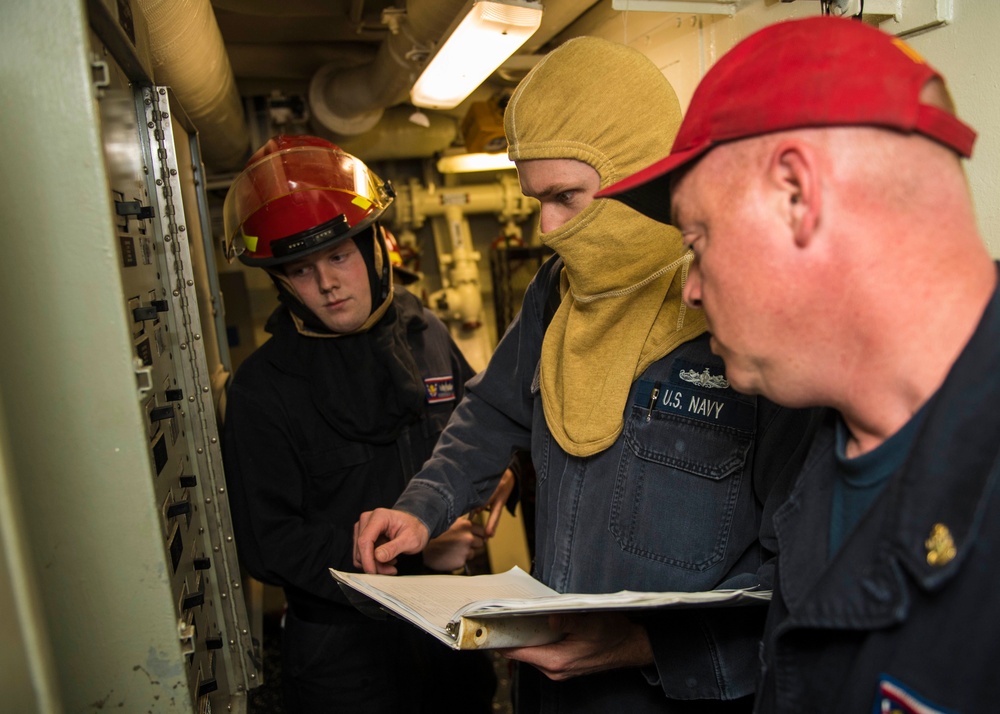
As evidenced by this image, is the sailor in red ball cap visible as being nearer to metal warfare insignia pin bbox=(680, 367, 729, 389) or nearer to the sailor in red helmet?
metal warfare insignia pin bbox=(680, 367, 729, 389)

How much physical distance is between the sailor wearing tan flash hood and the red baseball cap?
17.4 inches

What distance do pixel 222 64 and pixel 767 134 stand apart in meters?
2.20

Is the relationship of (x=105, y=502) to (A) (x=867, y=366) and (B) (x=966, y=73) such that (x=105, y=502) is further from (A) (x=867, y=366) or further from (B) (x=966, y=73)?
(B) (x=966, y=73)

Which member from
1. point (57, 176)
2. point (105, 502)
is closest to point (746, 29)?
point (57, 176)

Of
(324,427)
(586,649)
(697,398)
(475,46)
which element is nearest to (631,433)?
(697,398)

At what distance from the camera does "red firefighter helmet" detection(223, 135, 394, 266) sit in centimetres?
188

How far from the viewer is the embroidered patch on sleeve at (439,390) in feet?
7.20

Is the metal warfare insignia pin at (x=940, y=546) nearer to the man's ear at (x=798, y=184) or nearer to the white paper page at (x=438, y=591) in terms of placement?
the man's ear at (x=798, y=184)

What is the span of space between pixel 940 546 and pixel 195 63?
2.09 metres

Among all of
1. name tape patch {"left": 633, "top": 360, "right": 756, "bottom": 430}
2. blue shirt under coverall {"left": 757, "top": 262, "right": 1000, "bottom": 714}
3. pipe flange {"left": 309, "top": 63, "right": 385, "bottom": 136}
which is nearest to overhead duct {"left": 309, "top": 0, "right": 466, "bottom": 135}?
pipe flange {"left": 309, "top": 63, "right": 385, "bottom": 136}

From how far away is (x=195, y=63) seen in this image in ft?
6.43

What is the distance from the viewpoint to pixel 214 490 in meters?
1.78

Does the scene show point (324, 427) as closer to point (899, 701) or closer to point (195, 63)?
point (195, 63)

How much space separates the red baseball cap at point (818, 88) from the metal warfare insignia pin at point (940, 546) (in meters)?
0.38
